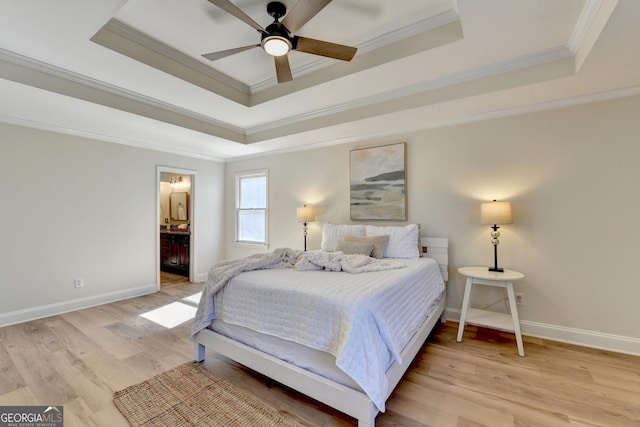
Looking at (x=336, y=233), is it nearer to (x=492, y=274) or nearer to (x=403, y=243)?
(x=403, y=243)

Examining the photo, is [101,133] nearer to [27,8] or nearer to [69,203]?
[69,203]

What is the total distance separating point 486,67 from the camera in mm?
2527

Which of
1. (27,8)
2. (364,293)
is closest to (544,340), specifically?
(364,293)

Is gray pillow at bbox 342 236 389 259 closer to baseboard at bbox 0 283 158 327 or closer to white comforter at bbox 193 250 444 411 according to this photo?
white comforter at bbox 193 250 444 411

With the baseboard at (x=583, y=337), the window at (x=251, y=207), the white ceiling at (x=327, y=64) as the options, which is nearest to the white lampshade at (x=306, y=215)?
the window at (x=251, y=207)

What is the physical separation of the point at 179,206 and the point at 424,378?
617cm

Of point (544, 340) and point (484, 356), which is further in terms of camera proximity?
point (544, 340)

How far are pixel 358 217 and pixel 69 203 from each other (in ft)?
13.0

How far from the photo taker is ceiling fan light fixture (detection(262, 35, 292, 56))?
1.98 m

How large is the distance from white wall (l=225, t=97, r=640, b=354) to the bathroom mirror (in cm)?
503

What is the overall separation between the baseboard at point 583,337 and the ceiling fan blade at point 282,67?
3.48m

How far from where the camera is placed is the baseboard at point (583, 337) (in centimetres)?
250

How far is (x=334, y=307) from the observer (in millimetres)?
1606

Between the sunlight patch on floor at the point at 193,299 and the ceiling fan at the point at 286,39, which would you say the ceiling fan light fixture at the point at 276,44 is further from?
the sunlight patch on floor at the point at 193,299
